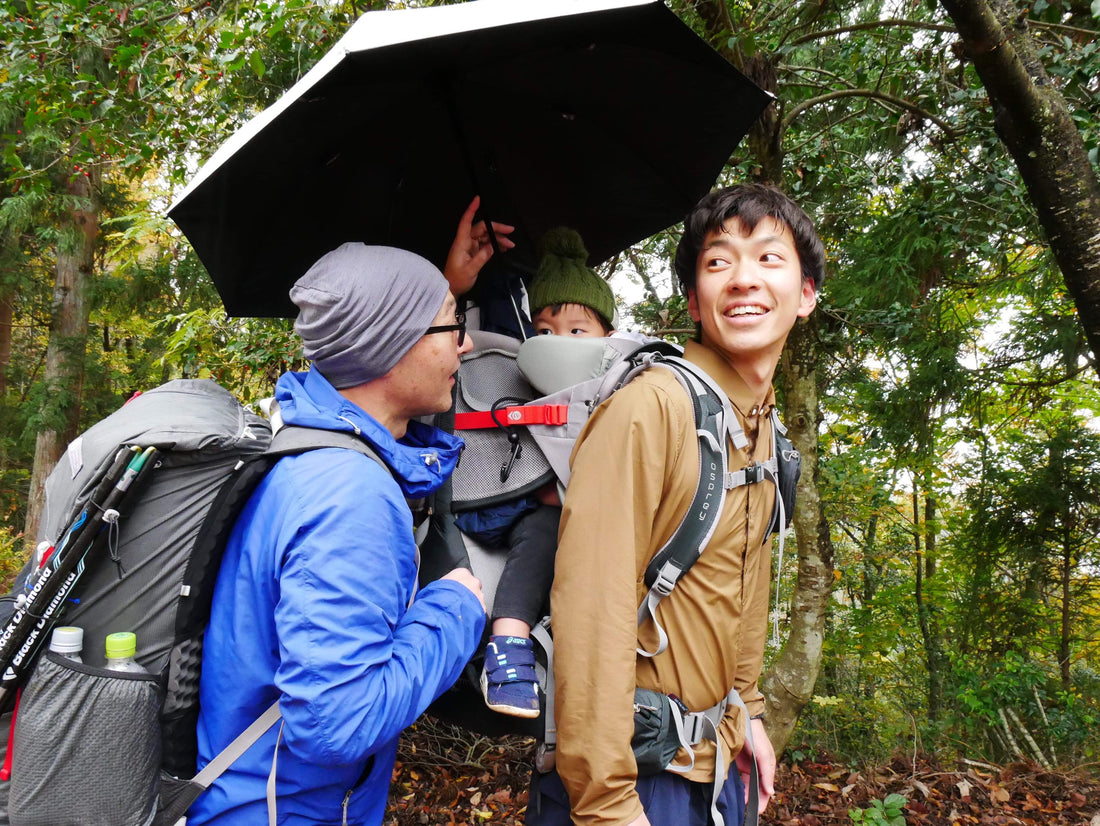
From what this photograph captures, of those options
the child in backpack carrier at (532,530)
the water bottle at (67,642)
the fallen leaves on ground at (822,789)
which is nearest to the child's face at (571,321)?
the child in backpack carrier at (532,530)

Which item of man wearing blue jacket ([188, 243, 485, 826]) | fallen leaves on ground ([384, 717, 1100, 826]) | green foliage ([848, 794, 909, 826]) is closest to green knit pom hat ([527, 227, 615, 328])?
man wearing blue jacket ([188, 243, 485, 826])

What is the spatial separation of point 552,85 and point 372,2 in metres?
2.43

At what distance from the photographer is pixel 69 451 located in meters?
1.41

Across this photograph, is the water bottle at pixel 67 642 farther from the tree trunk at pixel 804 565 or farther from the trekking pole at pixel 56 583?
the tree trunk at pixel 804 565

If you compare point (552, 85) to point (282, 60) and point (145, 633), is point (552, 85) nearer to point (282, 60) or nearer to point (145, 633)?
point (145, 633)

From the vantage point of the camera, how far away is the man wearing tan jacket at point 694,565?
1.45 meters

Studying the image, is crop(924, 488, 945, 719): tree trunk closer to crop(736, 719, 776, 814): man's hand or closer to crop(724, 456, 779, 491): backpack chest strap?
crop(736, 719, 776, 814): man's hand

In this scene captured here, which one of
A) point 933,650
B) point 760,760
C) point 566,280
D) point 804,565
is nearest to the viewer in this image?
point 760,760

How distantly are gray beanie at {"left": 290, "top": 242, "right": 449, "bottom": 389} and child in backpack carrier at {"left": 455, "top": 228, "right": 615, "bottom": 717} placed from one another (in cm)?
54

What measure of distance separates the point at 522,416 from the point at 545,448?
4.5 inches

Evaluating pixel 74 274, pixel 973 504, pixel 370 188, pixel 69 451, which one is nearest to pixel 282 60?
pixel 370 188

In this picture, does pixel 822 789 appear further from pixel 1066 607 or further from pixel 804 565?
pixel 1066 607

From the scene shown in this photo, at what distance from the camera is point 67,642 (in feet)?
4.17

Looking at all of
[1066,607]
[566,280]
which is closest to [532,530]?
[566,280]
